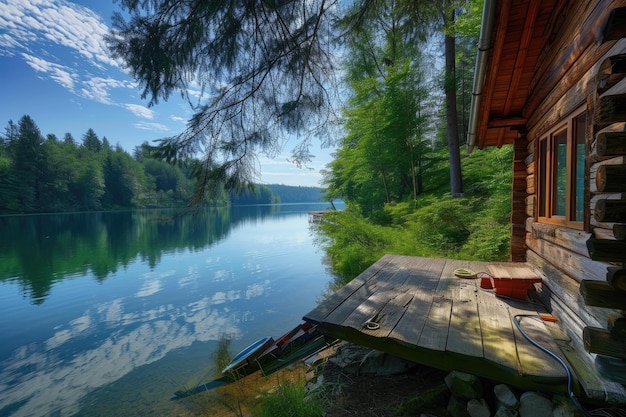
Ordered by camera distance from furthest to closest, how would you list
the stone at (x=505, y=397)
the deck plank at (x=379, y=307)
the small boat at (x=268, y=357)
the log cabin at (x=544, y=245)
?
the small boat at (x=268, y=357), the deck plank at (x=379, y=307), the stone at (x=505, y=397), the log cabin at (x=544, y=245)

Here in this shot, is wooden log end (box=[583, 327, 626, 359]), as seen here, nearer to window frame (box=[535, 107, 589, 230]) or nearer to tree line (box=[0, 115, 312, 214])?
window frame (box=[535, 107, 589, 230])

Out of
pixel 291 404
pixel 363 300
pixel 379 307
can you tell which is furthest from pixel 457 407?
pixel 363 300

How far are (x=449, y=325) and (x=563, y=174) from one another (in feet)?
6.81

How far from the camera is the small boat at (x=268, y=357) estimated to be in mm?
4863

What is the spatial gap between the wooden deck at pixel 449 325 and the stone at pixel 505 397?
0.09 m

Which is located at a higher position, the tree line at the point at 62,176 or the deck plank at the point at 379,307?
the tree line at the point at 62,176

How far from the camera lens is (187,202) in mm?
4051

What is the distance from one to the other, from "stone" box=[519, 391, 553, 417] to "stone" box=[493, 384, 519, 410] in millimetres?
41

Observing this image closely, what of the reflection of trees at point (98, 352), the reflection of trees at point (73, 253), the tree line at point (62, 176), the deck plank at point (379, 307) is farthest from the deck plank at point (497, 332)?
the tree line at point (62, 176)

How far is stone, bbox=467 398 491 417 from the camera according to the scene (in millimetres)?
2162

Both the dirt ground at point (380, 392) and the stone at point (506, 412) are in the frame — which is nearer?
the stone at point (506, 412)

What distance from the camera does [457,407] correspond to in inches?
89.3

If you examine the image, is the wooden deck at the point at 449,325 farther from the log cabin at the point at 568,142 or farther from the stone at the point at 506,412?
the log cabin at the point at 568,142

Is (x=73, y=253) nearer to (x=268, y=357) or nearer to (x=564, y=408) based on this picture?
(x=268, y=357)
